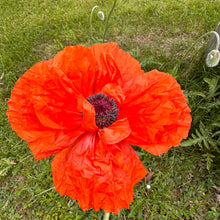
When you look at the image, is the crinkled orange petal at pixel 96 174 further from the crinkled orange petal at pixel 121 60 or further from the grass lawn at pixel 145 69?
the grass lawn at pixel 145 69

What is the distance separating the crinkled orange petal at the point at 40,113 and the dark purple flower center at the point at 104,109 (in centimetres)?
20

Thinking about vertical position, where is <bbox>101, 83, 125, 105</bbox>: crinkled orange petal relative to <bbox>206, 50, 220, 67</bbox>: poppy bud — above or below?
below

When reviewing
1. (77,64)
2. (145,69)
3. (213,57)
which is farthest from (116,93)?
(145,69)

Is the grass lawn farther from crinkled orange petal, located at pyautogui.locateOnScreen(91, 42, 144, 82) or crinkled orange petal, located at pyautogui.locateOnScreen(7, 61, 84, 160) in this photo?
crinkled orange petal, located at pyautogui.locateOnScreen(7, 61, 84, 160)

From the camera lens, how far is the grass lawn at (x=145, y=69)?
2.15 m

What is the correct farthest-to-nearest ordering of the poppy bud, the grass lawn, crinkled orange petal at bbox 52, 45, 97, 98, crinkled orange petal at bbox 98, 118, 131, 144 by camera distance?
the grass lawn, the poppy bud, crinkled orange petal at bbox 52, 45, 97, 98, crinkled orange petal at bbox 98, 118, 131, 144

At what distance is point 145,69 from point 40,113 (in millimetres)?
1759

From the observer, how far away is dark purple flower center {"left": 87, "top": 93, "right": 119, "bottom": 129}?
1.29 metres

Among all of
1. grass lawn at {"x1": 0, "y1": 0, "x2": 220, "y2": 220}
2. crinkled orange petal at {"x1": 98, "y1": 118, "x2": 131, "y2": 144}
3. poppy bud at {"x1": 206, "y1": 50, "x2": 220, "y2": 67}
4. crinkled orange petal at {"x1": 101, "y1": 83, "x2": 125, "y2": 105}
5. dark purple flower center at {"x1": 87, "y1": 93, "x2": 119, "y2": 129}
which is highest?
poppy bud at {"x1": 206, "y1": 50, "x2": 220, "y2": 67}

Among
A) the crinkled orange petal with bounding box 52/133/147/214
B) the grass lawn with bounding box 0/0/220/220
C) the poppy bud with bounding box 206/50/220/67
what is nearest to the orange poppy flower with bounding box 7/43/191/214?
the crinkled orange petal with bounding box 52/133/147/214

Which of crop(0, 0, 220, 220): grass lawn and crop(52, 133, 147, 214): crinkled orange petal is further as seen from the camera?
crop(0, 0, 220, 220): grass lawn

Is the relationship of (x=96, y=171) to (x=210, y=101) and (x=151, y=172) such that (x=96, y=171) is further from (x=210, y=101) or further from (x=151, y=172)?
(x=210, y=101)

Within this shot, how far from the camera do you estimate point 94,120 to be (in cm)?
107

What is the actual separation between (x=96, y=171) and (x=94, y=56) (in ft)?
2.22
